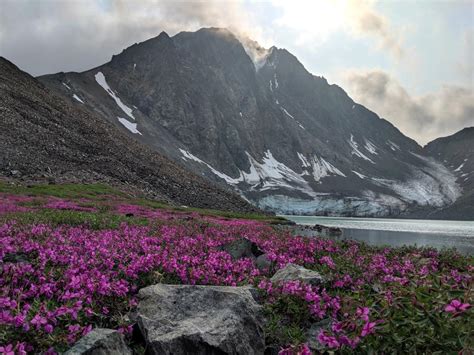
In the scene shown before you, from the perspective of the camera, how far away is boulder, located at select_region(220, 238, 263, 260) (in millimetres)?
15453

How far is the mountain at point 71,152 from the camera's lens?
61938 millimetres

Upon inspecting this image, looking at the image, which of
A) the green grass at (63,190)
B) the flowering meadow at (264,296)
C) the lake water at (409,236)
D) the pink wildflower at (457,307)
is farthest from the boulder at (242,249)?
the green grass at (63,190)

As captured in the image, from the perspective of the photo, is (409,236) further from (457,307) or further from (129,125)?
(129,125)

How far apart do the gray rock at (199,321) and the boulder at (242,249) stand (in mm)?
7049

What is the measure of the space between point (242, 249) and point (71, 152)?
6457cm

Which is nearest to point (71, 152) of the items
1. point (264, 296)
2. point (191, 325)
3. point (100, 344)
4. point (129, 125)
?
point (264, 296)

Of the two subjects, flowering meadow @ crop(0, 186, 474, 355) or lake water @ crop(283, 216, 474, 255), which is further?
lake water @ crop(283, 216, 474, 255)

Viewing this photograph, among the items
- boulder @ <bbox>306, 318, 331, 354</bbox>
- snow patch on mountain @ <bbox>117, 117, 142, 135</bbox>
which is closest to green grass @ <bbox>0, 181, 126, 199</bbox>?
boulder @ <bbox>306, 318, 331, 354</bbox>

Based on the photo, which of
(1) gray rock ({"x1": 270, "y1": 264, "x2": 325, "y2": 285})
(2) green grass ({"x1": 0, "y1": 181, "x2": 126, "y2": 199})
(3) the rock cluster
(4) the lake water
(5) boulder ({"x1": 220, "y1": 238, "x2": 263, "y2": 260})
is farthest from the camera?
Answer: (4) the lake water

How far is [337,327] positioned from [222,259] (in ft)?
22.3

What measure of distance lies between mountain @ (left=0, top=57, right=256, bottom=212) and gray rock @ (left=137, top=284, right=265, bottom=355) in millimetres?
54295

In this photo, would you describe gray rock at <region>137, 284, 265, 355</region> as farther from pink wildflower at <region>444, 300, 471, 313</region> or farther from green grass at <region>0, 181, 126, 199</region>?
green grass at <region>0, 181, 126, 199</region>

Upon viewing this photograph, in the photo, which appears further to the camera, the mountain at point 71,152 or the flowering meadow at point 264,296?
the mountain at point 71,152

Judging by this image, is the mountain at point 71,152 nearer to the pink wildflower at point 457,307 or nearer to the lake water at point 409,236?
the lake water at point 409,236
